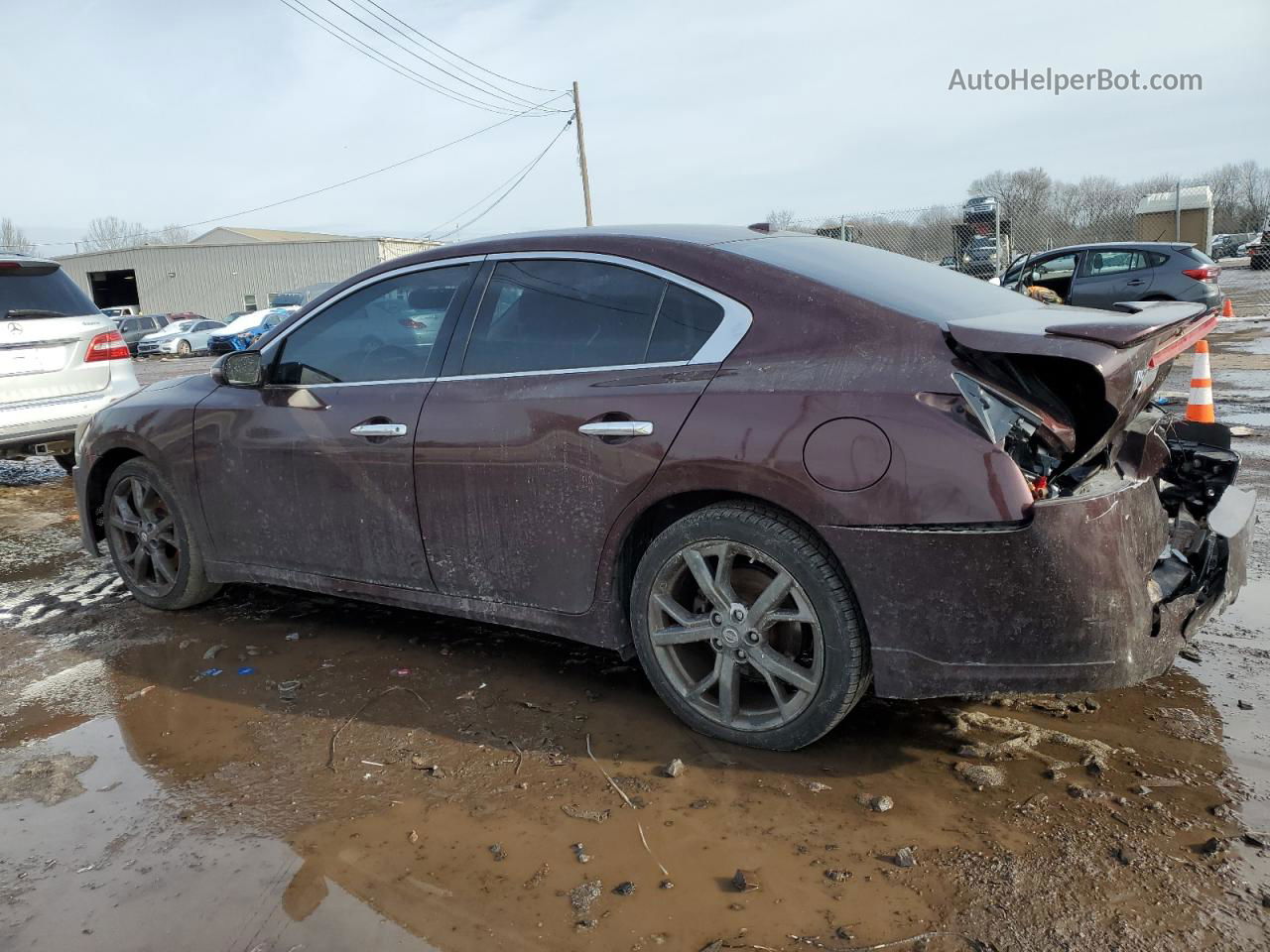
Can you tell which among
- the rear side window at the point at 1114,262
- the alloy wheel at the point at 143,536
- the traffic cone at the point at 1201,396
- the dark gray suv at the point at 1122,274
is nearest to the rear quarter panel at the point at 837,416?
the alloy wheel at the point at 143,536

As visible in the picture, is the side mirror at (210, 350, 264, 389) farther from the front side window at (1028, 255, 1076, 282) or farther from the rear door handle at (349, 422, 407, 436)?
the front side window at (1028, 255, 1076, 282)

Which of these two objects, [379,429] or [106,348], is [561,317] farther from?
[106,348]

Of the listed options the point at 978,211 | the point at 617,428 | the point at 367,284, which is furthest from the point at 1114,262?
the point at 617,428

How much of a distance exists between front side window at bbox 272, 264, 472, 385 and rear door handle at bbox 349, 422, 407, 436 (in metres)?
0.19

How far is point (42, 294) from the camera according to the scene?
743 centimetres

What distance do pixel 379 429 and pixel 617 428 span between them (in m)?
1.06

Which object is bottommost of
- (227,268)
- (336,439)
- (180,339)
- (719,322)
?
(180,339)

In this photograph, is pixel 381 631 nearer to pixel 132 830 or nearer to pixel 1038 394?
pixel 132 830

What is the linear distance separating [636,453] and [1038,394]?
45.9 inches

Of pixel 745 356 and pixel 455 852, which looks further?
pixel 745 356

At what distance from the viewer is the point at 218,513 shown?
14.1ft

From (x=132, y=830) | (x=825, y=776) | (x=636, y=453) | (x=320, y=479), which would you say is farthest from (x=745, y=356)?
(x=132, y=830)

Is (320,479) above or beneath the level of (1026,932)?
above

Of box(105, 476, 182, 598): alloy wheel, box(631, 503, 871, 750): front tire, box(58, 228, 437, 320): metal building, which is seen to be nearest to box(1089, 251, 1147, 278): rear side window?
box(631, 503, 871, 750): front tire
